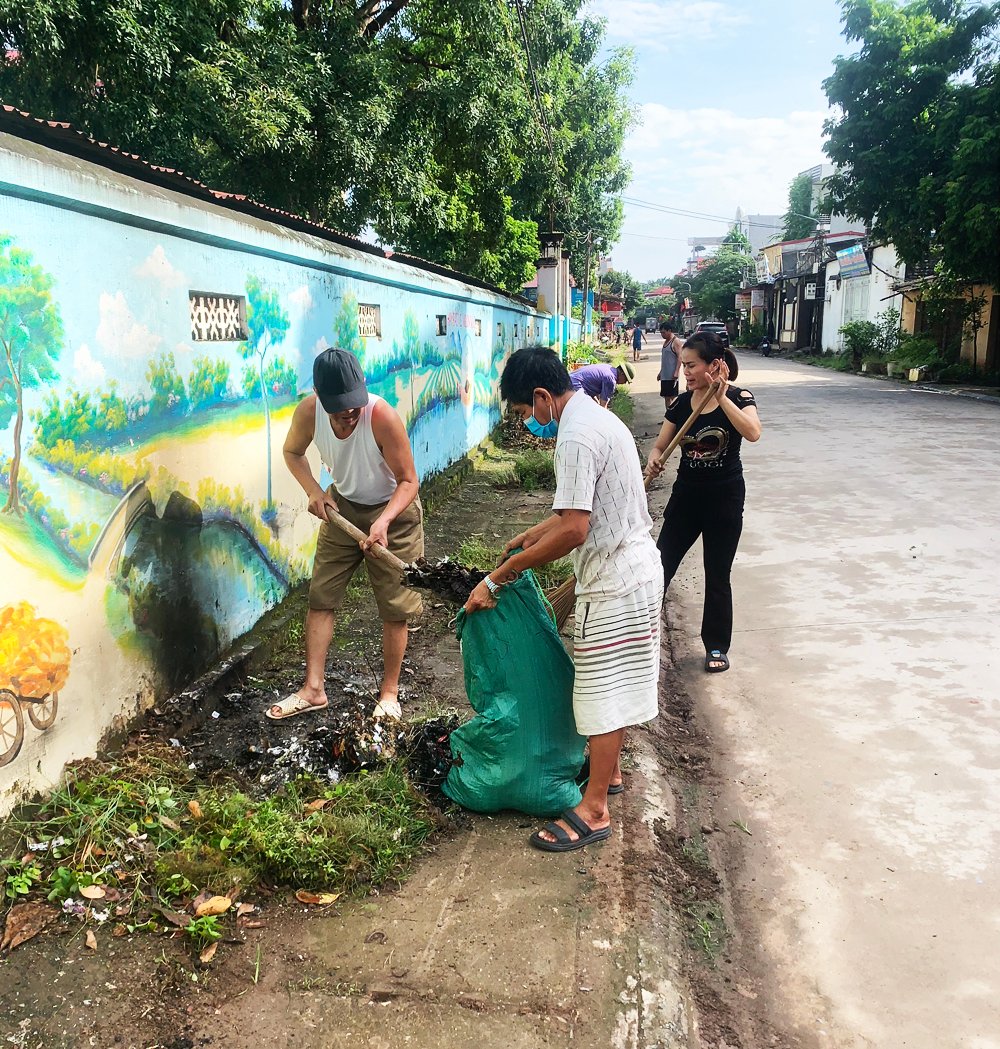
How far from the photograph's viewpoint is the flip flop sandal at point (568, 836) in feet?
8.95

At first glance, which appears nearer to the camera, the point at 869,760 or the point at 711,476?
the point at 869,760

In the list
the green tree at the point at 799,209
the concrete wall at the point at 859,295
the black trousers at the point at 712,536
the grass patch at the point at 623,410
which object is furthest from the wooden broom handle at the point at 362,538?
the green tree at the point at 799,209

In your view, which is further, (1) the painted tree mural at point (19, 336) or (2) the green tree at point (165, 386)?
(2) the green tree at point (165, 386)

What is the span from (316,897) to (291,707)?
1.11 metres

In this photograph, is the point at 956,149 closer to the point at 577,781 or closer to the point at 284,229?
the point at 284,229

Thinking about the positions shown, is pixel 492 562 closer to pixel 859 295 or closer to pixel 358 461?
pixel 358 461

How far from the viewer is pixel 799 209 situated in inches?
2378

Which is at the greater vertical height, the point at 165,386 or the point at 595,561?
the point at 165,386

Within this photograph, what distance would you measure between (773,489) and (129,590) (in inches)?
266

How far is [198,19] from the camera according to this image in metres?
8.99

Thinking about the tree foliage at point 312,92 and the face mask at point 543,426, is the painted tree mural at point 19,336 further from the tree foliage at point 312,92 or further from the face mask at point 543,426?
the tree foliage at point 312,92

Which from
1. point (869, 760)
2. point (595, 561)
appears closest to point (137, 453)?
point (595, 561)

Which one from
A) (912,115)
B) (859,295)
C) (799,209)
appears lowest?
(859,295)

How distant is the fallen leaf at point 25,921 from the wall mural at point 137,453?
0.41m
